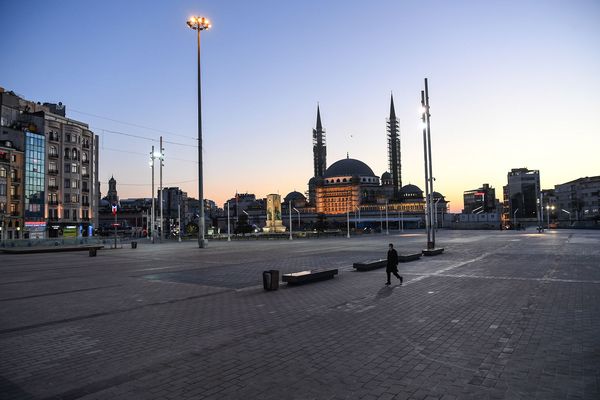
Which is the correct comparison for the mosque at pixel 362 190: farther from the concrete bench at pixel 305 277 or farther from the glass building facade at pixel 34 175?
the concrete bench at pixel 305 277

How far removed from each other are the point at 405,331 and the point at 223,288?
7794mm

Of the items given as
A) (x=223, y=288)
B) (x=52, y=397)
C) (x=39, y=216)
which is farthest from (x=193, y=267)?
(x=39, y=216)

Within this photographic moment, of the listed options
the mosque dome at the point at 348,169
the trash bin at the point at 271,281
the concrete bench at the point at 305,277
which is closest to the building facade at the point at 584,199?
the mosque dome at the point at 348,169

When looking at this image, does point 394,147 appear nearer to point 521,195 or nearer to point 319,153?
point 319,153

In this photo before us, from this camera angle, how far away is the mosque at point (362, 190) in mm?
168500

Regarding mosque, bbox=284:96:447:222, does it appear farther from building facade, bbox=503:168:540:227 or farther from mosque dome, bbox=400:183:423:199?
building facade, bbox=503:168:540:227

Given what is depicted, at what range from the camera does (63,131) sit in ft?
237

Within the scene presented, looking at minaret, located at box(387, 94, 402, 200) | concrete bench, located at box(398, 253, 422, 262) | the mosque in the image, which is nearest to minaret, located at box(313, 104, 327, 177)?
the mosque

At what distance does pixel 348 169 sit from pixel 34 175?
13324cm

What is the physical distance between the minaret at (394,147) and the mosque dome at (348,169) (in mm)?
10904

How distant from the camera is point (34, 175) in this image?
217 feet

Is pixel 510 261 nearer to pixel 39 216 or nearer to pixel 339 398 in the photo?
pixel 339 398

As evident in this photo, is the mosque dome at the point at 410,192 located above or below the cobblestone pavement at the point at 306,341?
above

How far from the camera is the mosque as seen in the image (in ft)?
553
